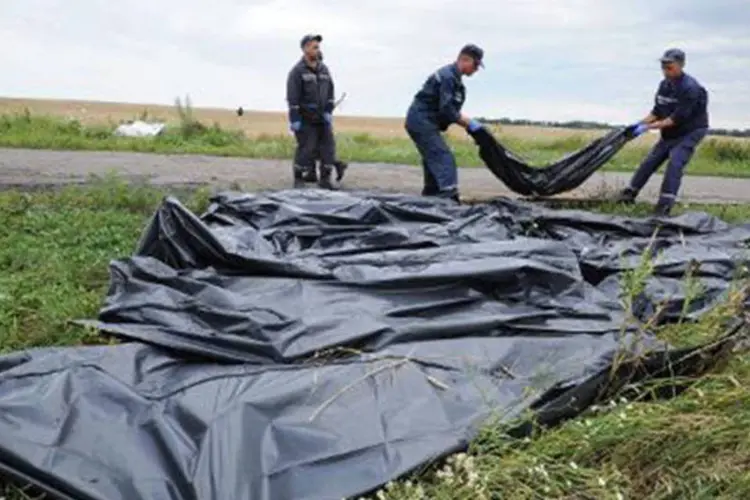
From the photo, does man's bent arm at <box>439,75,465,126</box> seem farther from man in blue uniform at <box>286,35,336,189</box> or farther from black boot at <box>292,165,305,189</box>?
black boot at <box>292,165,305,189</box>

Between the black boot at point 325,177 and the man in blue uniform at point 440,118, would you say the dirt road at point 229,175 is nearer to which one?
the black boot at point 325,177

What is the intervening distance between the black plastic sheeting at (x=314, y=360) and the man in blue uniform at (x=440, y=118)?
9.17 ft

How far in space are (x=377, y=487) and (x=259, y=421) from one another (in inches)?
18.1

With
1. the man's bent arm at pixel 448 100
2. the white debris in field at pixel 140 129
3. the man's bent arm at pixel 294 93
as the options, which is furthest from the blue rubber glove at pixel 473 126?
the white debris in field at pixel 140 129

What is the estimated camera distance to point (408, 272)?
4004 mm

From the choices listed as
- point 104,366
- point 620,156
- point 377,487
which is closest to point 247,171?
point 620,156

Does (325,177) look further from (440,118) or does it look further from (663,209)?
(663,209)

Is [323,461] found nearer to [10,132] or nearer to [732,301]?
[732,301]

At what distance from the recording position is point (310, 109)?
894 cm

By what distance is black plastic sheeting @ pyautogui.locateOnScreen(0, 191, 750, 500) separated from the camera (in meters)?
2.64

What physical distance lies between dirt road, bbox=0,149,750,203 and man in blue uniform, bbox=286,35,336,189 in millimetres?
695

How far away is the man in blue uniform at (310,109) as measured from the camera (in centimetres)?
886

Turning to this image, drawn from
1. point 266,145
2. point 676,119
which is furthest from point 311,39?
point 266,145

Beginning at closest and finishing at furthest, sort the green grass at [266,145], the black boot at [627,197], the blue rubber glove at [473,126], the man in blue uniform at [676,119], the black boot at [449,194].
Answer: the black boot at [449,194]
the blue rubber glove at [473,126]
the man in blue uniform at [676,119]
the black boot at [627,197]
the green grass at [266,145]
